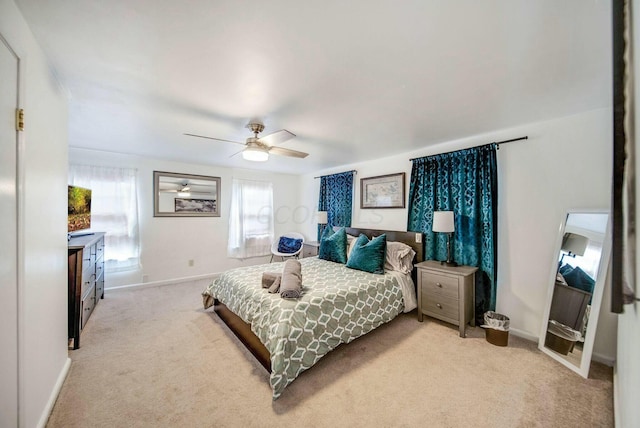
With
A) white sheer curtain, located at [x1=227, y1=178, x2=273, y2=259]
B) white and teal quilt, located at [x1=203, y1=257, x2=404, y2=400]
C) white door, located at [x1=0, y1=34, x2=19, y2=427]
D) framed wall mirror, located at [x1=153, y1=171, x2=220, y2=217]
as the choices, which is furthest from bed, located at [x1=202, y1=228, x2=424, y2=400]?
framed wall mirror, located at [x1=153, y1=171, x2=220, y2=217]

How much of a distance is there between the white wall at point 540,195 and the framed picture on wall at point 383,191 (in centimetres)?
108

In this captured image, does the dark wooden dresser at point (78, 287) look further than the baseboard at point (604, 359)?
Yes

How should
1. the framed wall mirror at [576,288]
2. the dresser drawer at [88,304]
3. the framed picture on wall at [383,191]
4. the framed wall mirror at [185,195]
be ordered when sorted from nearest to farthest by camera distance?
the framed wall mirror at [576,288] < the dresser drawer at [88,304] < the framed picture on wall at [383,191] < the framed wall mirror at [185,195]

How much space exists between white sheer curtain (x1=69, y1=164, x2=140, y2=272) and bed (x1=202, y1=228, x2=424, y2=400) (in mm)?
1970

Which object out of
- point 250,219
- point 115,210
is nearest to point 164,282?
point 115,210

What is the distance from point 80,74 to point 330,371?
2.88m

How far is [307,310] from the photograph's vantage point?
198 cm

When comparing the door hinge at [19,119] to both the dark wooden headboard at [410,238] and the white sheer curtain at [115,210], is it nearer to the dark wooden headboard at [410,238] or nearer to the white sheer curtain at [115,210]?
the white sheer curtain at [115,210]

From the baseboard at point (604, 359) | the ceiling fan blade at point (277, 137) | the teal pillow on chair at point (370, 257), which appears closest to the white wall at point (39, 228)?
the ceiling fan blade at point (277, 137)

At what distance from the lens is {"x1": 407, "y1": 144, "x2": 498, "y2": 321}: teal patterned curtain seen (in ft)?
8.71

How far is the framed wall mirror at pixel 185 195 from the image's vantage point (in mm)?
4168

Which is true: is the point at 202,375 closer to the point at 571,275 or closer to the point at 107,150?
the point at 571,275

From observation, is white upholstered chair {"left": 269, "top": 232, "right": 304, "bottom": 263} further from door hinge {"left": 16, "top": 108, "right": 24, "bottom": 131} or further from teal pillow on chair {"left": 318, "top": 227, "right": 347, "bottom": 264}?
door hinge {"left": 16, "top": 108, "right": 24, "bottom": 131}

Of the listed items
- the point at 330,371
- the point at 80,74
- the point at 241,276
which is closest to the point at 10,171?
the point at 80,74
